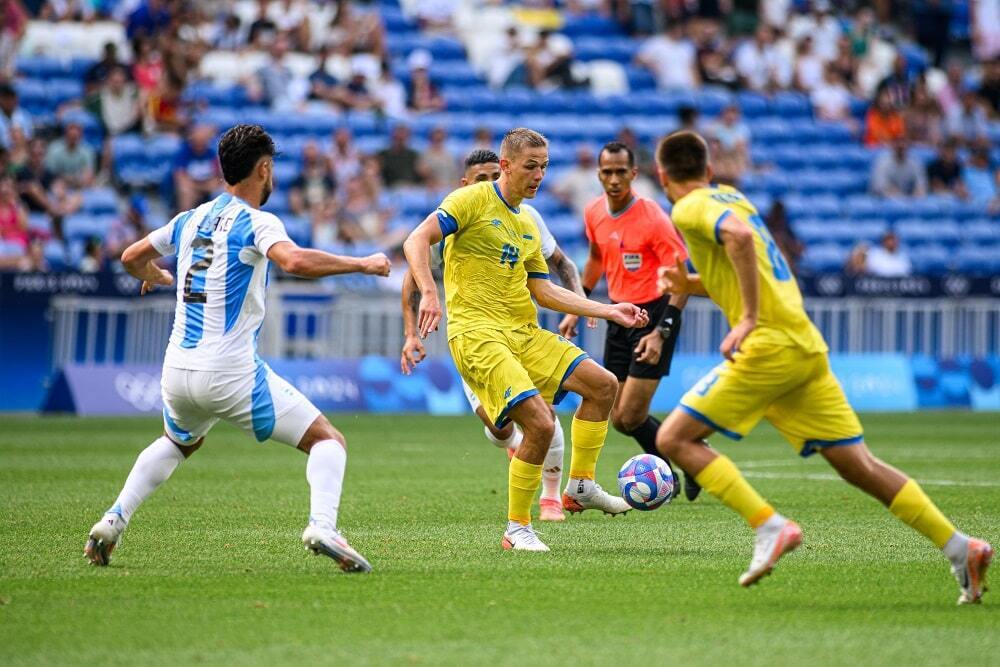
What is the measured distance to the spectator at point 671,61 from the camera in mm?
29625

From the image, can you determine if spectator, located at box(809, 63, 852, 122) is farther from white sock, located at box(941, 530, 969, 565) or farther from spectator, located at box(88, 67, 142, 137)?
white sock, located at box(941, 530, 969, 565)

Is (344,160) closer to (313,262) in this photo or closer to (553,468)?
(553,468)

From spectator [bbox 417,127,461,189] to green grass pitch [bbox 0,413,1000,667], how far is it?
11.5m

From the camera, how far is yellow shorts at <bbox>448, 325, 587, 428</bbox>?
9.16m

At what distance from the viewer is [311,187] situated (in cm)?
2377

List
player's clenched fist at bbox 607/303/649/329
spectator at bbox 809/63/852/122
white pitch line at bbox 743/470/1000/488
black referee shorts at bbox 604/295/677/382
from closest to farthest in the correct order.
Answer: player's clenched fist at bbox 607/303/649/329 < black referee shorts at bbox 604/295/677/382 < white pitch line at bbox 743/470/1000/488 < spectator at bbox 809/63/852/122

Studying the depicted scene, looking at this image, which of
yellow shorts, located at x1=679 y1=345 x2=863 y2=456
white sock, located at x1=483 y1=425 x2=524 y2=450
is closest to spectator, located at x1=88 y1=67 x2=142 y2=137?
Answer: white sock, located at x1=483 y1=425 x2=524 y2=450

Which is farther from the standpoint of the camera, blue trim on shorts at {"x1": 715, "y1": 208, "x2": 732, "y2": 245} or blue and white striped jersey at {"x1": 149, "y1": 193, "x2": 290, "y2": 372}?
blue and white striped jersey at {"x1": 149, "y1": 193, "x2": 290, "y2": 372}

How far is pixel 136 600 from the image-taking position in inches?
281

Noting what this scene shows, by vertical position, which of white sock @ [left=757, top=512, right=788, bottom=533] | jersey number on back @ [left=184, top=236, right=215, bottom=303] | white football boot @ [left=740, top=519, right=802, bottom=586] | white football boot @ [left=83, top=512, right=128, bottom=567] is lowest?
white football boot @ [left=83, top=512, right=128, bottom=567]

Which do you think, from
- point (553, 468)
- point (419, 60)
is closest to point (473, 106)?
point (419, 60)

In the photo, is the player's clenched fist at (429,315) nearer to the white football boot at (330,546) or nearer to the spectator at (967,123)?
the white football boot at (330,546)

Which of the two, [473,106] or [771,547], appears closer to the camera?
[771,547]

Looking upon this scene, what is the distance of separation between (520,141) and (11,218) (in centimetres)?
1388
